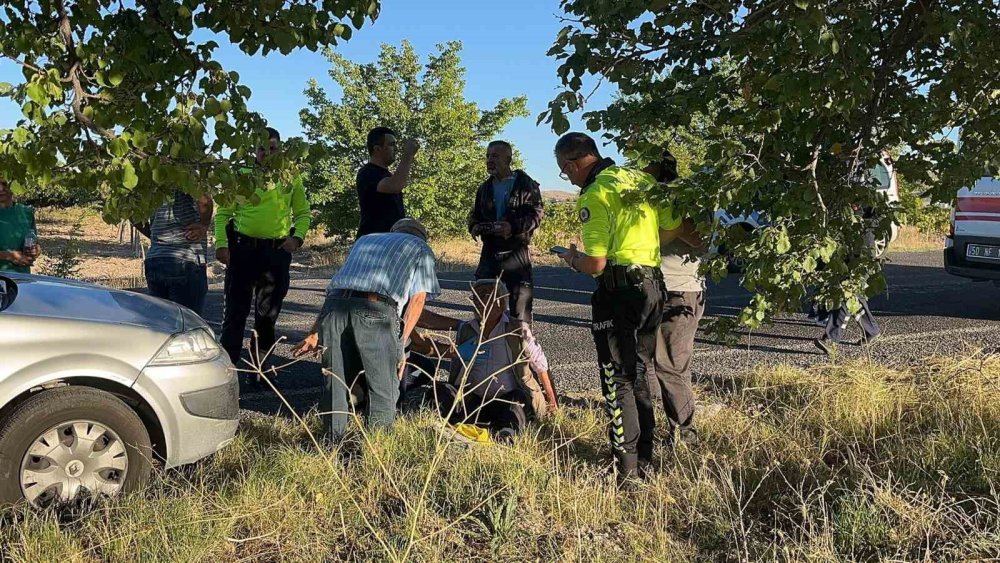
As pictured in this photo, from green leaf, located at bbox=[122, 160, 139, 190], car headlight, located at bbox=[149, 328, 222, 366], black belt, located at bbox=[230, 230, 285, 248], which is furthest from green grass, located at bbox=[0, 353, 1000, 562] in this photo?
black belt, located at bbox=[230, 230, 285, 248]

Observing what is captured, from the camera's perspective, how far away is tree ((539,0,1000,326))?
2744 mm

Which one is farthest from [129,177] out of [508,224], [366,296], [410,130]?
[410,130]

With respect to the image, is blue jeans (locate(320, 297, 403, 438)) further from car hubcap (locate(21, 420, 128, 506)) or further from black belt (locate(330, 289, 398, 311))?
car hubcap (locate(21, 420, 128, 506))

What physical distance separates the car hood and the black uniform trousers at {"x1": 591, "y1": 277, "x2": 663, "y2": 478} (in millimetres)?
2058

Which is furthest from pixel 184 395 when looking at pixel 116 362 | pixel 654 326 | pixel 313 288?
pixel 313 288

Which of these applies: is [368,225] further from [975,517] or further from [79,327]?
[975,517]

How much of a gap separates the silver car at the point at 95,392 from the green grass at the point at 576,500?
190 mm

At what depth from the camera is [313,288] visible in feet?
43.0

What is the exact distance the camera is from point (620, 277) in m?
3.74

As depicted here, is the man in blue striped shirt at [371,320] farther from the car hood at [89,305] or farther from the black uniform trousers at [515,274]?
the black uniform trousers at [515,274]

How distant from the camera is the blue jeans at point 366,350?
411cm

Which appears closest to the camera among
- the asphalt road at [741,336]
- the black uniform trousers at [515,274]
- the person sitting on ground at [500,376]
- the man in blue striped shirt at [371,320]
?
the man in blue striped shirt at [371,320]

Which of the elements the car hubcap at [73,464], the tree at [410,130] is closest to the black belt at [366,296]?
the car hubcap at [73,464]

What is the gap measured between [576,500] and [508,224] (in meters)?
2.89
